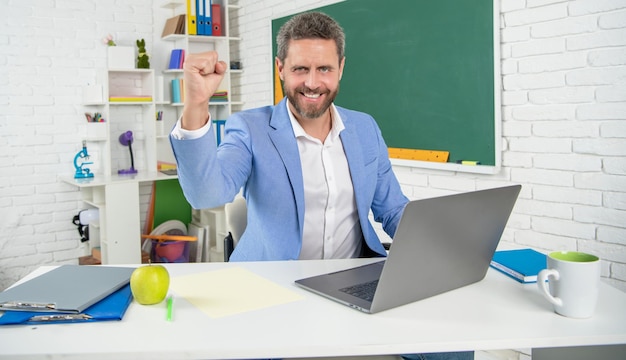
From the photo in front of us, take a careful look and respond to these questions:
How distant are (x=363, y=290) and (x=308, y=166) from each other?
729mm

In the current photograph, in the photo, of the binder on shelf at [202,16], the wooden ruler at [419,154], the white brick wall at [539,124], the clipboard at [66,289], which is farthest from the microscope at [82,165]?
the clipboard at [66,289]

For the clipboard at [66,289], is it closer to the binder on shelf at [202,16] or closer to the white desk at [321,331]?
the white desk at [321,331]

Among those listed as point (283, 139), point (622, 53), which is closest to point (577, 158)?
point (622, 53)

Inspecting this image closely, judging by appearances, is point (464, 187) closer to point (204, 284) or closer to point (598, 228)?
point (598, 228)

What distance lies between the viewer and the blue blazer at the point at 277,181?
6.02ft

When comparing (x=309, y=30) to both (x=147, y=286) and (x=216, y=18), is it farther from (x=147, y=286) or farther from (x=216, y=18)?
(x=216, y=18)

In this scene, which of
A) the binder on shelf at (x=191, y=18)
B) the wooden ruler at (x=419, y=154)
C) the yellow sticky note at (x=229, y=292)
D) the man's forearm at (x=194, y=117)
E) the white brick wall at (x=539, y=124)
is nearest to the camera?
the yellow sticky note at (x=229, y=292)

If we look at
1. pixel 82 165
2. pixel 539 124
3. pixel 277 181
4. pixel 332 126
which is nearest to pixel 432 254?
pixel 277 181

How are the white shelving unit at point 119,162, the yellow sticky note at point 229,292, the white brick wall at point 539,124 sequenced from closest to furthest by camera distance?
the yellow sticky note at point 229,292, the white brick wall at point 539,124, the white shelving unit at point 119,162

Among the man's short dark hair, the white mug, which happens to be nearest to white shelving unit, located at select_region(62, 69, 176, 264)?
the man's short dark hair

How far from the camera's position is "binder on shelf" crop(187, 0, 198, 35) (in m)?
4.63

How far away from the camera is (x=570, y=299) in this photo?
3.86 feet

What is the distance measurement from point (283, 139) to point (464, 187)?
148 cm

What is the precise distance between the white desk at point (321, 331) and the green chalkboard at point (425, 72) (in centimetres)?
178
